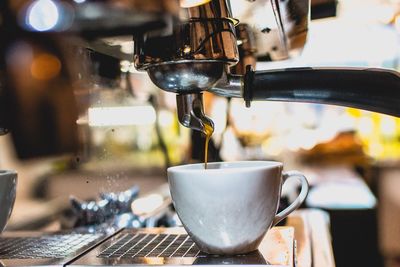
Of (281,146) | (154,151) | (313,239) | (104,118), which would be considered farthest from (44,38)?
(313,239)

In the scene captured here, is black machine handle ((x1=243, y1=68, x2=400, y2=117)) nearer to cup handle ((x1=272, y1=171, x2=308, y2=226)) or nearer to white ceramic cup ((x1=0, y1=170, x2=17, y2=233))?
cup handle ((x1=272, y1=171, x2=308, y2=226))

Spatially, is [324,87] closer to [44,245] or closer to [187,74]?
[187,74]

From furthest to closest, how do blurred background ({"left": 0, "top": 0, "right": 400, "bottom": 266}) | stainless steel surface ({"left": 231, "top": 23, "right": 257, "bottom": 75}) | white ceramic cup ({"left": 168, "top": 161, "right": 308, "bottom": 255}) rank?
blurred background ({"left": 0, "top": 0, "right": 400, "bottom": 266}), stainless steel surface ({"left": 231, "top": 23, "right": 257, "bottom": 75}), white ceramic cup ({"left": 168, "top": 161, "right": 308, "bottom": 255})

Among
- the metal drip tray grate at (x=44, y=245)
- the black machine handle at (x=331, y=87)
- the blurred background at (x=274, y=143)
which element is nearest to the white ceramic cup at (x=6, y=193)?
the metal drip tray grate at (x=44, y=245)

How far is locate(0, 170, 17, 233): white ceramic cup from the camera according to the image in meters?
0.60

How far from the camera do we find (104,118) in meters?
0.83

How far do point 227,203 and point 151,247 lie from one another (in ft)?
0.43

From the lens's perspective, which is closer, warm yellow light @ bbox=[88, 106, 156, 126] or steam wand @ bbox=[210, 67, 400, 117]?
steam wand @ bbox=[210, 67, 400, 117]

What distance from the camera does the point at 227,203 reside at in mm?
520

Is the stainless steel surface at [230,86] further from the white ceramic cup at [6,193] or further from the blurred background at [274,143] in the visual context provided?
the white ceramic cup at [6,193]

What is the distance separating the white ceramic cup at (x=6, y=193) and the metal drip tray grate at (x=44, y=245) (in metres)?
0.04

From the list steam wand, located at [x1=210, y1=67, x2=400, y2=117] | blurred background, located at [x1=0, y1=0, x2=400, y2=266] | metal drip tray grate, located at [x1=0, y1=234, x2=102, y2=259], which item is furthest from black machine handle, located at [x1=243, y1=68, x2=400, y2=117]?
metal drip tray grate, located at [x1=0, y1=234, x2=102, y2=259]

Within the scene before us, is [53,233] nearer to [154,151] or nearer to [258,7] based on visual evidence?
[258,7]

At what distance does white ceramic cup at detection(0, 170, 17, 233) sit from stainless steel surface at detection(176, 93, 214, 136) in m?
0.22
